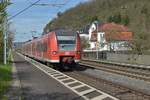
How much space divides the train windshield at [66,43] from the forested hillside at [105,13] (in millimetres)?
89255

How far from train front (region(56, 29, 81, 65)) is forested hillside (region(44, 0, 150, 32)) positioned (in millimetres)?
89151

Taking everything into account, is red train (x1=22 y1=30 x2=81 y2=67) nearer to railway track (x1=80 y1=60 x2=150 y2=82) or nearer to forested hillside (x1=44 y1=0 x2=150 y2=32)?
railway track (x1=80 y1=60 x2=150 y2=82)

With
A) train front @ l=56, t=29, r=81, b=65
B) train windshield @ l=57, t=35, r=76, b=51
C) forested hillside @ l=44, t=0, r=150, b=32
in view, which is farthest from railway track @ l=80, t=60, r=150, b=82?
forested hillside @ l=44, t=0, r=150, b=32

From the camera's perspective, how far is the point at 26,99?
53.5 feet

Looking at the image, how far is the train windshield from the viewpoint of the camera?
3492 centimetres

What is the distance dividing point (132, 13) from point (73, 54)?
10397cm

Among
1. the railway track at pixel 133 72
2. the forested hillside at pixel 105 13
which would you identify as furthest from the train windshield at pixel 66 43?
the forested hillside at pixel 105 13

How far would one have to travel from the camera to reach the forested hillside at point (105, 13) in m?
132

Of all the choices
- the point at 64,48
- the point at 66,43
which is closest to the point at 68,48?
the point at 64,48

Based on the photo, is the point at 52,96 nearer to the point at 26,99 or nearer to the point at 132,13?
the point at 26,99

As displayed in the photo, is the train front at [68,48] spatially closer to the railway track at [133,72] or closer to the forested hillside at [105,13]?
the railway track at [133,72]

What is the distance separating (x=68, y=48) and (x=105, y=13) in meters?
125

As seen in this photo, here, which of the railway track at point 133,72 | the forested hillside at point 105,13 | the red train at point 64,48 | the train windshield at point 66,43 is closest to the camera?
the railway track at point 133,72

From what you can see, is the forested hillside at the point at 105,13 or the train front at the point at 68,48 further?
the forested hillside at the point at 105,13
